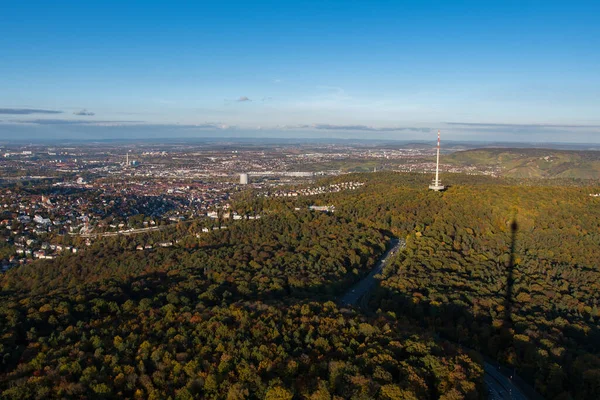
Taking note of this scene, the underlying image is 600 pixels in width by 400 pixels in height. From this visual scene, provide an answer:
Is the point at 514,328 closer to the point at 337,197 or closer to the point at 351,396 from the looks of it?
the point at 351,396

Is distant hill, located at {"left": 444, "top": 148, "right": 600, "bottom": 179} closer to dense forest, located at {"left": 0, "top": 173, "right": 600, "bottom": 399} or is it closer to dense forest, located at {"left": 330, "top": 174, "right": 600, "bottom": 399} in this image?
dense forest, located at {"left": 330, "top": 174, "right": 600, "bottom": 399}

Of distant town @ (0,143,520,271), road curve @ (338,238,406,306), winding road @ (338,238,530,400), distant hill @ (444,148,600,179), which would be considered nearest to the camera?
winding road @ (338,238,530,400)

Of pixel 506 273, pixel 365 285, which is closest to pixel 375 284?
pixel 365 285

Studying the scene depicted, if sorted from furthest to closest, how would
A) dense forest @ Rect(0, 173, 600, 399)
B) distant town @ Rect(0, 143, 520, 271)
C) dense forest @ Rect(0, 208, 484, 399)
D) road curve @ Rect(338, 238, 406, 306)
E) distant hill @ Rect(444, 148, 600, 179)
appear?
distant hill @ Rect(444, 148, 600, 179), distant town @ Rect(0, 143, 520, 271), road curve @ Rect(338, 238, 406, 306), dense forest @ Rect(0, 173, 600, 399), dense forest @ Rect(0, 208, 484, 399)

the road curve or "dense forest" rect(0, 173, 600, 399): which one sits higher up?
"dense forest" rect(0, 173, 600, 399)

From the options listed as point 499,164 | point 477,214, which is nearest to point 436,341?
point 477,214

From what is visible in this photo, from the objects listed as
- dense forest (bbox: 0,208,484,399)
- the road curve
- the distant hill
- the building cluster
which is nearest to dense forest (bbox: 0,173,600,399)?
dense forest (bbox: 0,208,484,399)

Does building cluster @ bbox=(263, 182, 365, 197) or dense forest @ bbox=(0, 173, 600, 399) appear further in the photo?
building cluster @ bbox=(263, 182, 365, 197)
